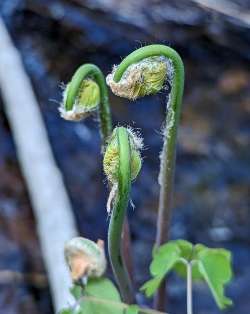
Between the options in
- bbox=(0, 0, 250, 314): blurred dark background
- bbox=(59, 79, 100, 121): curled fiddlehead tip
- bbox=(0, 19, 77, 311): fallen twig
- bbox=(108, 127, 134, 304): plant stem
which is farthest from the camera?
bbox=(0, 0, 250, 314): blurred dark background

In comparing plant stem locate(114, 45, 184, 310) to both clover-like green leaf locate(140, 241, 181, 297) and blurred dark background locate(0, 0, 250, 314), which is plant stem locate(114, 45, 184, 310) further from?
blurred dark background locate(0, 0, 250, 314)

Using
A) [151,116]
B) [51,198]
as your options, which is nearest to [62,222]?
[51,198]

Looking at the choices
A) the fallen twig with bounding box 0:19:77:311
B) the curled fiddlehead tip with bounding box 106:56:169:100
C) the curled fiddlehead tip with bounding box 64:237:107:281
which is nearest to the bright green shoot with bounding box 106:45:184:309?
the curled fiddlehead tip with bounding box 106:56:169:100

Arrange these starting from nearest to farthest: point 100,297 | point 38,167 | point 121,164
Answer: point 121,164 < point 100,297 < point 38,167

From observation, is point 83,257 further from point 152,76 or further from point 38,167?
point 38,167

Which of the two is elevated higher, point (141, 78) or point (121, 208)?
point (141, 78)

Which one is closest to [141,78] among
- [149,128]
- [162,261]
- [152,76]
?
[152,76]

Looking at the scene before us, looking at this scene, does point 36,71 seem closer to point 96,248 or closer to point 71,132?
point 71,132
